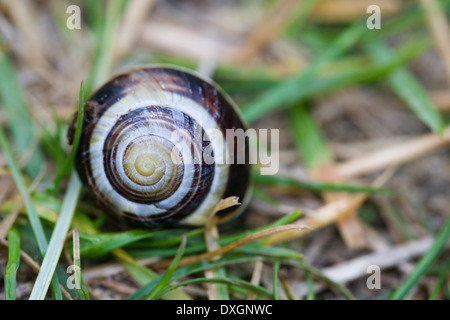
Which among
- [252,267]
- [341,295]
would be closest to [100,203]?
[252,267]

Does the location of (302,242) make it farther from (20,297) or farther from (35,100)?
(35,100)

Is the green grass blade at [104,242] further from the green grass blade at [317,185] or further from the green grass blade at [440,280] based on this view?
the green grass blade at [440,280]

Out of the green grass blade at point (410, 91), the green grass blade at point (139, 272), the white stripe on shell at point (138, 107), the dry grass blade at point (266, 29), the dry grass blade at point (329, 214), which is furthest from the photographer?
the dry grass blade at point (266, 29)

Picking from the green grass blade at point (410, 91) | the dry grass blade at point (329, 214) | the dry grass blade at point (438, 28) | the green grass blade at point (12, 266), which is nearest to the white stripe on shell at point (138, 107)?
the green grass blade at point (12, 266)

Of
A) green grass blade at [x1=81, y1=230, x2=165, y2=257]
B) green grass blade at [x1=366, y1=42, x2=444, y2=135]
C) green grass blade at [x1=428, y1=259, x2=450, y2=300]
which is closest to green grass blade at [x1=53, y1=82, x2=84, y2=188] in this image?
green grass blade at [x1=81, y1=230, x2=165, y2=257]

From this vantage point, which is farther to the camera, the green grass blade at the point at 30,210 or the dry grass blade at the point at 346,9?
the dry grass blade at the point at 346,9

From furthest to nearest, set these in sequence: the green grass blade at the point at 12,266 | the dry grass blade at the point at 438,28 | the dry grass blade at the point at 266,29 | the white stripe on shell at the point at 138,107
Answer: the dry grass blade at the point at 266,29
the dry grass blade at the point at 438,28
the white stripe on shell at the point at 138,107
the green grass blade at the point at 12,266
